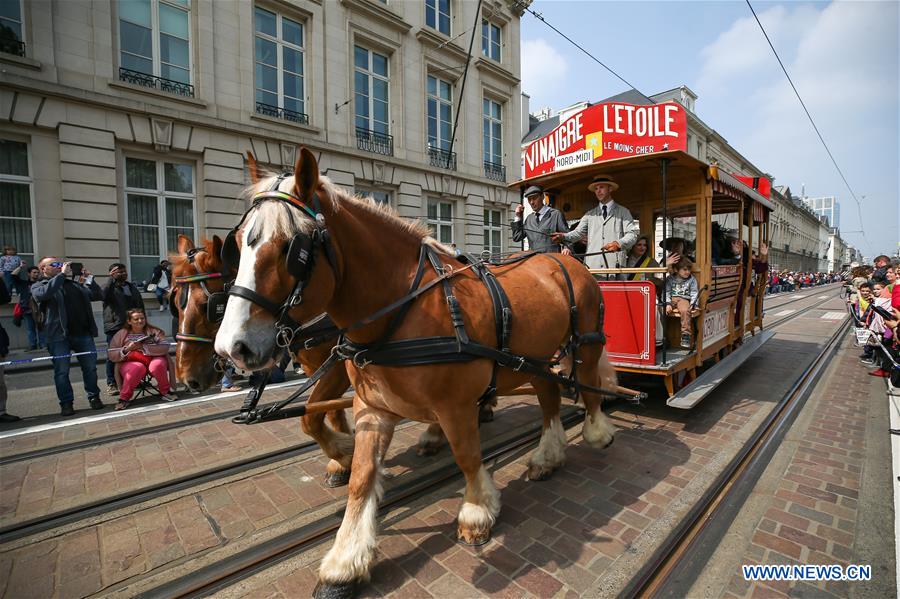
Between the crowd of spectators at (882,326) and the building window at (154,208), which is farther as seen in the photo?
the building window at (154,208)

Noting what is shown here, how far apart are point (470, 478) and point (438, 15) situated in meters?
19.2

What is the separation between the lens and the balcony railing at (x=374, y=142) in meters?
14.3

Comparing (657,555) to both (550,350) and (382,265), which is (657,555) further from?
(382,265)

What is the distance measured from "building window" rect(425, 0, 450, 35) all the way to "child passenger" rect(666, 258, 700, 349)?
15943mm

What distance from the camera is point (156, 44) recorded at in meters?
10.5

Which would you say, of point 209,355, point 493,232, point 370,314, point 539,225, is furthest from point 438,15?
point 370,314

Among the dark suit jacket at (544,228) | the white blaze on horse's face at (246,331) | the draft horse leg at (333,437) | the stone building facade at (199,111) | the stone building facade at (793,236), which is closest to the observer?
the white blaze on horse's face at (246,331)

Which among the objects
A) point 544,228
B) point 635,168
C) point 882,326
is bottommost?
point 882,326

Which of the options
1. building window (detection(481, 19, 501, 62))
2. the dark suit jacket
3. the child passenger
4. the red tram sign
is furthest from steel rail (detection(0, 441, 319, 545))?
building window (detection(481, 19, 501, 62))

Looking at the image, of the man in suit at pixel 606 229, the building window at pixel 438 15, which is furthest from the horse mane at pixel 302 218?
the building window at pixel 438 15

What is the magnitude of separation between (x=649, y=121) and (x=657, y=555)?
15.6 feet

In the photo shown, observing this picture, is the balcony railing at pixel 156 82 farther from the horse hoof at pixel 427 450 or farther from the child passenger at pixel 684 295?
the child passenger at pixel 684 295

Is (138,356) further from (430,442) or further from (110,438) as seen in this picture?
(430,442)

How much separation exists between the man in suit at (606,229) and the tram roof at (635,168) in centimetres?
26
